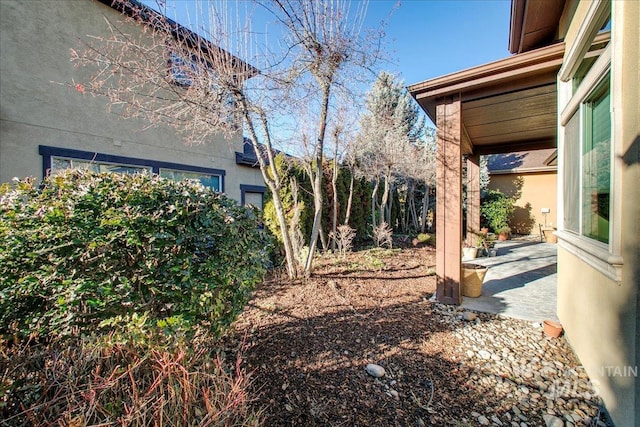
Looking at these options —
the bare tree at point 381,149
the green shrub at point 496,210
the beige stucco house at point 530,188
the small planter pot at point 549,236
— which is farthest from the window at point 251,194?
the small planter pot at point 549,236

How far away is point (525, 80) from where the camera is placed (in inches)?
153

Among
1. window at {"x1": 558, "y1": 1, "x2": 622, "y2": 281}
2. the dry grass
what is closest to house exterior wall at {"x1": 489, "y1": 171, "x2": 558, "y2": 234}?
window at {"x1": 558, "y1": 1, "x2": 622, "y2": 281}

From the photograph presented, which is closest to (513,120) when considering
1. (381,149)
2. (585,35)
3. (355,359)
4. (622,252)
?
(585,35)

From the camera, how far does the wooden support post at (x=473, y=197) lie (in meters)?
8.55

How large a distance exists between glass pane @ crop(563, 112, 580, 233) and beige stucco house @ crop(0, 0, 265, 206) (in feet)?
17.9

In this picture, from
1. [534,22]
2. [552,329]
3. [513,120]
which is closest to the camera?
[552,329]

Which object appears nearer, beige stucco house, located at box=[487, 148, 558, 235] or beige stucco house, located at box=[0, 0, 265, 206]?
beige stucco house, located at box=[0, 0, 265, 206]

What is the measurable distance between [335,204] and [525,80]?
524 centimetres

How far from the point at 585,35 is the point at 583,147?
1.06 m

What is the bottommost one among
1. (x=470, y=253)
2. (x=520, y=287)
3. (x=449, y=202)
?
(x=520, y=287)

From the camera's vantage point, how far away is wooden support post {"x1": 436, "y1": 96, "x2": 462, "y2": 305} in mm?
4289

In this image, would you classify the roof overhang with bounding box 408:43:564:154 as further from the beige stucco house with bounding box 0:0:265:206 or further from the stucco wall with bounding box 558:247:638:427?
the beige stucco house with bounding box 0:0:265:206

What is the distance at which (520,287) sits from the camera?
5207 mm

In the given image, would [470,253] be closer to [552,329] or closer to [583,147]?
[552,329]
